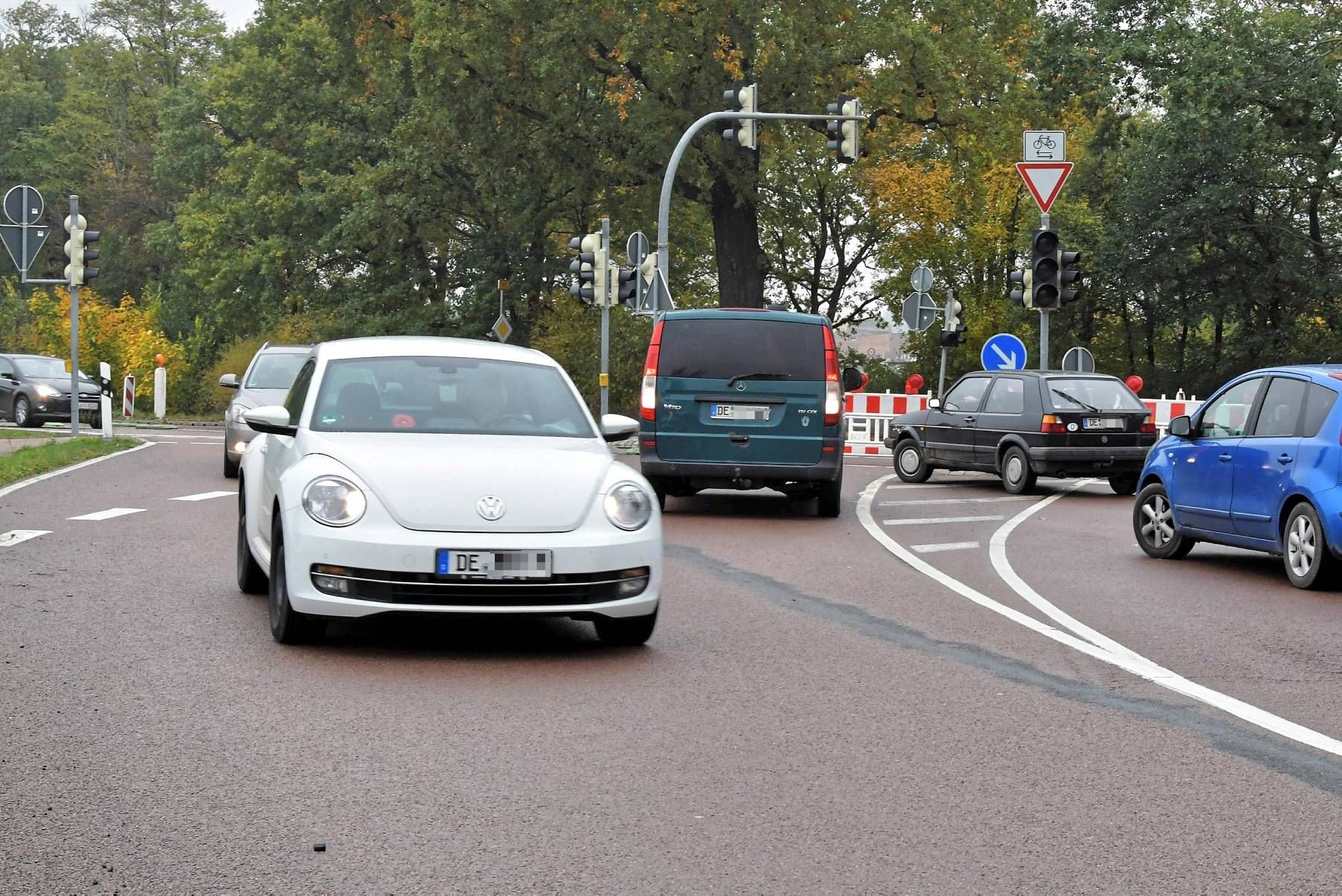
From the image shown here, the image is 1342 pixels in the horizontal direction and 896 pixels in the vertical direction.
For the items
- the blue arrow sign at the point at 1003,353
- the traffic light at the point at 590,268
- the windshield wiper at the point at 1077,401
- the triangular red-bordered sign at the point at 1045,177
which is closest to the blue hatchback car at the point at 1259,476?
the windshield wiper at the point at 1077,401

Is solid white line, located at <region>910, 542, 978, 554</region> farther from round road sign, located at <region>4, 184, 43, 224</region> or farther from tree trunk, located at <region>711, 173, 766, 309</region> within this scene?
tree trunk, located at <region>711, 173, 766, 309</region>

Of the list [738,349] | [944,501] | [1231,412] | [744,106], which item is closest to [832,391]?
[738,349]

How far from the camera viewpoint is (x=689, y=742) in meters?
6.90

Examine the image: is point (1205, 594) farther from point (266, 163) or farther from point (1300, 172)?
point (266, 163)

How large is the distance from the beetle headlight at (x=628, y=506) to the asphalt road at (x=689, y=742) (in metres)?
0.67

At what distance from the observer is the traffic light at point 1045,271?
23391 mm

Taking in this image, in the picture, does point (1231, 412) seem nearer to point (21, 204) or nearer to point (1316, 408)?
point (1316, 408)

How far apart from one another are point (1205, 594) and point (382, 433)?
582cm

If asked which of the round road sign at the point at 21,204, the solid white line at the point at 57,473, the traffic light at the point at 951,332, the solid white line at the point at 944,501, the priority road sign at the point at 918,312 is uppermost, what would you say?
the round road sign at the point at 21,204

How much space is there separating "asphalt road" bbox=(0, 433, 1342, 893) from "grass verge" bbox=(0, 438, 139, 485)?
9766 millimetres

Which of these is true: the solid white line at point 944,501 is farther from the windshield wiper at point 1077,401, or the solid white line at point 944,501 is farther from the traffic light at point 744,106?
the traffic light at point 744,106

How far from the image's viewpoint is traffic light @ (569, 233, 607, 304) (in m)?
31.6

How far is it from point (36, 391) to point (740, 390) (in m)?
25.4

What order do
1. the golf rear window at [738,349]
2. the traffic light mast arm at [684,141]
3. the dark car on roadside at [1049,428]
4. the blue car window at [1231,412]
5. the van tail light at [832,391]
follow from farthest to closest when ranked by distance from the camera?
the traffic light mast arm at [684,141]
the dark car on roadside at [1049,428]
the golf rear window at [738,349]
the van tail light at [832,391]
the blue car window at [1231,412]
